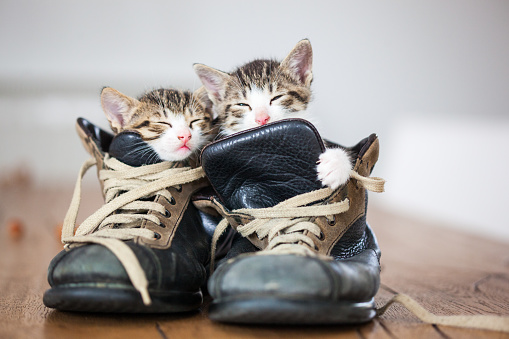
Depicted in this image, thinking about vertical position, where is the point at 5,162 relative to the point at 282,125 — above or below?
below

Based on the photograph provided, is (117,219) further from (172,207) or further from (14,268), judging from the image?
(14,268)

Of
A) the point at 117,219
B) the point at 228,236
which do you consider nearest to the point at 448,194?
the point at 228,236

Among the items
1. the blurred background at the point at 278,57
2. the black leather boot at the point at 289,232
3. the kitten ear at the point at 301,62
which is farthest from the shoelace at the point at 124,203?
the blurred background at the point at 278,57

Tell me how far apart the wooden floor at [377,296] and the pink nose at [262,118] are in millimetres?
410

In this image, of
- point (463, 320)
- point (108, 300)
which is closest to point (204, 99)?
point (108, 300)

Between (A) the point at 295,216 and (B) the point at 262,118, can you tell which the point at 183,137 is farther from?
(A) the point at 295,216

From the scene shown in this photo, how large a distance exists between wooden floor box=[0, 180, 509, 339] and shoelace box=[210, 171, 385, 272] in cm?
14

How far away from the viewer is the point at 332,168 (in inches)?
29.9

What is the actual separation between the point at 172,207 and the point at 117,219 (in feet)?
0.33

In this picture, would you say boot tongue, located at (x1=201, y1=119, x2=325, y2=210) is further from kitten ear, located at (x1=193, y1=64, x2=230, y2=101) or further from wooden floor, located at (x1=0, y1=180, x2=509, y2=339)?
kitten ear, located at (x1=193, y1=64, x2=230, y2=101)

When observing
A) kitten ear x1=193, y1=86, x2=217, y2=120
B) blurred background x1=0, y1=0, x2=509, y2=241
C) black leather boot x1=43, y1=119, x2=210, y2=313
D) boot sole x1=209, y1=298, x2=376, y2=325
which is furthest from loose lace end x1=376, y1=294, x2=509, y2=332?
blurred background x1=0, y1=0, x2=509, y2=241

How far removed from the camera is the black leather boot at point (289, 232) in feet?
2.02

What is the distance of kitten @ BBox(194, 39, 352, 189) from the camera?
1072 mm

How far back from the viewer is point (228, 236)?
97cm
